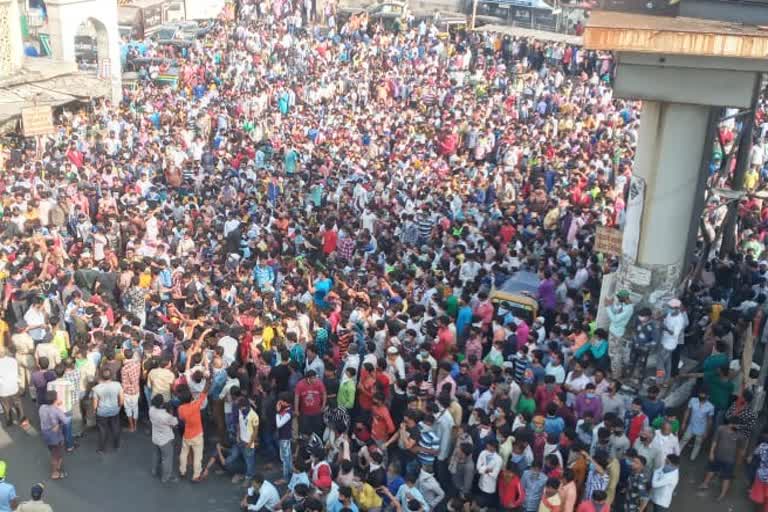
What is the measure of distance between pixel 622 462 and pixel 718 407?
2.16m

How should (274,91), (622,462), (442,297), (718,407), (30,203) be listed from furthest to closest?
(274,91) → (30,203) → (442,297) → (718,407) → (622,462)

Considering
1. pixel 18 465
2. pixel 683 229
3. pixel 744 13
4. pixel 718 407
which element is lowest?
pixel 18 465

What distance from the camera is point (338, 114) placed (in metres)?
24.0

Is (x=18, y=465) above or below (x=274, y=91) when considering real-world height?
below

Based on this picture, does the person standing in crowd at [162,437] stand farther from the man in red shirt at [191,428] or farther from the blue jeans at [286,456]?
the blue jeans at [286,456]

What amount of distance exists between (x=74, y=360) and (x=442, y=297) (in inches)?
194

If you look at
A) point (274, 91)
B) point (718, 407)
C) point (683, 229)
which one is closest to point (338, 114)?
point (274, 91)

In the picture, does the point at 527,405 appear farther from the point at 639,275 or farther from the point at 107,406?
the point at 107,406

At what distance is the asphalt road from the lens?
10.3 metres

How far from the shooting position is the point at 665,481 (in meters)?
9.05

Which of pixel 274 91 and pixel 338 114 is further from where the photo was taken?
pixel 274 91

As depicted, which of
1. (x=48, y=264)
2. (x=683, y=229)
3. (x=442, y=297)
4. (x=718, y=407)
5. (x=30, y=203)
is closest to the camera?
(x=718, y=407)

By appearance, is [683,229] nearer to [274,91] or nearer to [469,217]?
[469,217]

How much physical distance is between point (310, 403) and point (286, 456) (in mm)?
673
